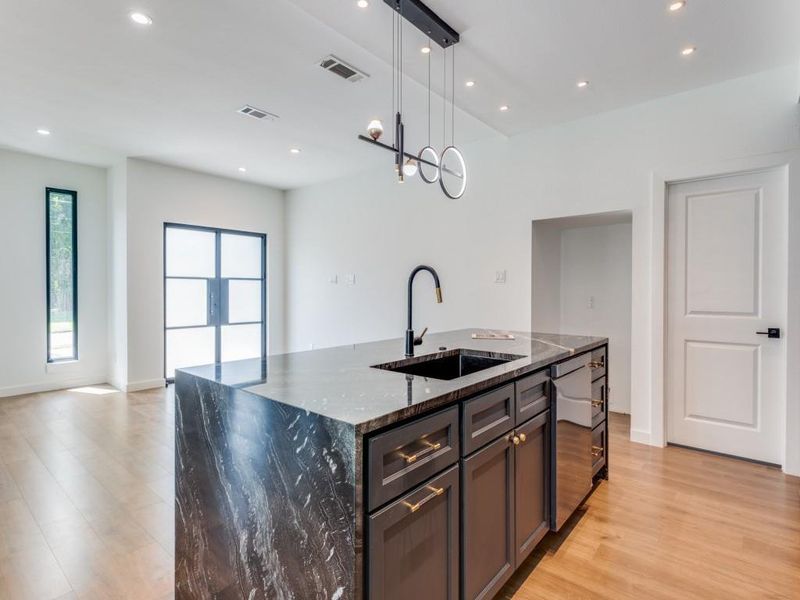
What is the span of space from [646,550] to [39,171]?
6628mm

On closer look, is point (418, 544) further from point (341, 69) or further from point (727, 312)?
point (727, 312)

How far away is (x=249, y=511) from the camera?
1346mm

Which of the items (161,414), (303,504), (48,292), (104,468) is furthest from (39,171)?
(303,504)

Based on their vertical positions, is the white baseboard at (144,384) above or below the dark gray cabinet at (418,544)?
below

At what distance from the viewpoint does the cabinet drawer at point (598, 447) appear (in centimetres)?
256

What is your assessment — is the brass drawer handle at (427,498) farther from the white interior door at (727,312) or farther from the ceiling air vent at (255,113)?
the ceiling air vent at (255,113)

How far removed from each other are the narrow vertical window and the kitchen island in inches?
190

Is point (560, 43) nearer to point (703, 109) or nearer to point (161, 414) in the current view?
point (703, 109)

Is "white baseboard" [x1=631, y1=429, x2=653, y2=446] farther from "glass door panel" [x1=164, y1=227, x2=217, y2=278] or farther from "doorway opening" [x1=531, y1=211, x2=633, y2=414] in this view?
"glass door panel" [x1=164, y1=227, x2=217, y2=278]

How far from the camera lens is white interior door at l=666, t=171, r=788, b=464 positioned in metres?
3.04

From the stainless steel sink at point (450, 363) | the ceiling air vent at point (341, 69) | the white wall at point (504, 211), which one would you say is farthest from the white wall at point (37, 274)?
the stainless steel sink at point (450, 363)

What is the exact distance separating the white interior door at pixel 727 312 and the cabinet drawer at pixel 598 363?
113 centimetres

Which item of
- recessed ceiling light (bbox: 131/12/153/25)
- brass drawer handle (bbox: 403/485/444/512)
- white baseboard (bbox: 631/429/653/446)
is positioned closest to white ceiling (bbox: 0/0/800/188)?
recessed ceiling light (bbox: 131/12/153/25)

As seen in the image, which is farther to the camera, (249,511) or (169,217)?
(169,217)
